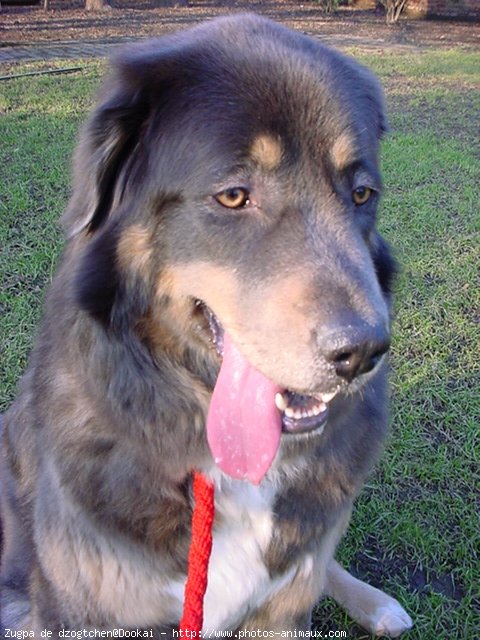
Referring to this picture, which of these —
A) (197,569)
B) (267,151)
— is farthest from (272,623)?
(267,151)

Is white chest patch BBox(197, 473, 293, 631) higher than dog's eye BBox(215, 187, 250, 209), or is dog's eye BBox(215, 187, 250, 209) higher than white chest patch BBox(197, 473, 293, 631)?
dog's eye BBox(215, 187, 250, 209)

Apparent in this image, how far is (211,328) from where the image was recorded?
195 cm

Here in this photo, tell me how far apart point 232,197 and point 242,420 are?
619 mm

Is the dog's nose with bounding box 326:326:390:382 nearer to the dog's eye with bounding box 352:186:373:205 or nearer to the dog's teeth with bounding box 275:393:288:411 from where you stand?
the dog's teeth with bounding box 275:393:288:411

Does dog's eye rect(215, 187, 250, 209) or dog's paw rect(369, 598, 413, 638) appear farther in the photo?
dog's paw rect(369, 598, 413, 638)

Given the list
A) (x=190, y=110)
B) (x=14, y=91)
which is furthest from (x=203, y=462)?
(x=14, y=91)

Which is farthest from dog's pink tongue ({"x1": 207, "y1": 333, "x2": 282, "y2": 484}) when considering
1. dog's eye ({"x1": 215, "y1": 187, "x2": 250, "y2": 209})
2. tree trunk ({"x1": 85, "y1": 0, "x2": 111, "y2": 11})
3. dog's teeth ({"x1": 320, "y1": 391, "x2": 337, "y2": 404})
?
tree trunk ({"x1": 85, "y1": 0, "x2": 111, "y2": 11})

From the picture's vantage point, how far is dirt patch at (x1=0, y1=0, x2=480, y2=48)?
48.7 ft

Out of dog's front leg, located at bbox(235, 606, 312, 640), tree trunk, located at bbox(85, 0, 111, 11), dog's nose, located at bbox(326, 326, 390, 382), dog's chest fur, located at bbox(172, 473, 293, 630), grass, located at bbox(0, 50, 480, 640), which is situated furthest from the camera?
tree trunk, located at bbox(85, 0, 111, 11)

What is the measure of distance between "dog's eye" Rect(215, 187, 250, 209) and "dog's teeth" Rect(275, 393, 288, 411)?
533 mm

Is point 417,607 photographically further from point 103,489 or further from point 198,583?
point 103,489

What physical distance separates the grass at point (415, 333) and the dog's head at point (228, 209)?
116 centimetres

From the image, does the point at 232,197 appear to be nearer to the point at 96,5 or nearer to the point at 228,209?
the point at 228,209

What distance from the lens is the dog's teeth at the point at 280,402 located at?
1.87 meters
